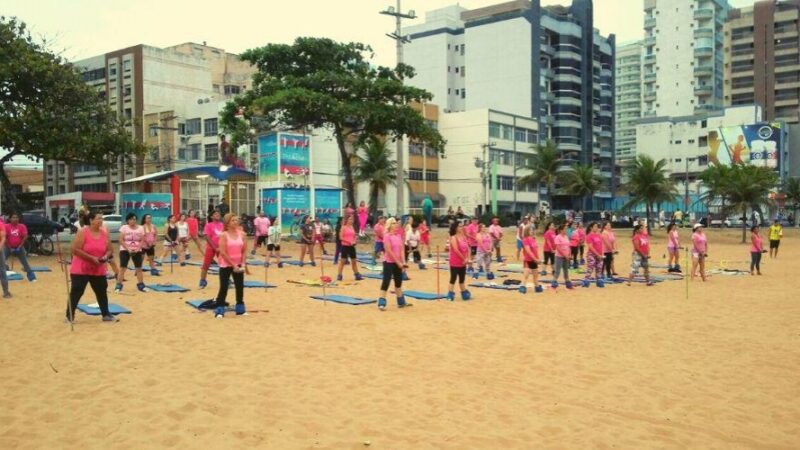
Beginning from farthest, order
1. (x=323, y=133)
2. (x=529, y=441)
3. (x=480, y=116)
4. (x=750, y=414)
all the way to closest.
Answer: (x=480, y=116), (x=323, y=133), (x=750, y=414), (x=529, y=441)

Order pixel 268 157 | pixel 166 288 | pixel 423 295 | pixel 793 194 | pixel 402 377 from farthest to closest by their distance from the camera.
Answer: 1. pixel 793 194
2. pixel 268 157
3. pixel 166 288
4. pixel 423 295
5. pixel 402 377

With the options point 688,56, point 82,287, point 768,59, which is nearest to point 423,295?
point 82,287

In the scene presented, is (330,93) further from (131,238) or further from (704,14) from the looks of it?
(704,14)

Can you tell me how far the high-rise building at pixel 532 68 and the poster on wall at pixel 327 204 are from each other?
139 ft

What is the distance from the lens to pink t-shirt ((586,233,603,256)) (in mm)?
16734

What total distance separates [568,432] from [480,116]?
6346 centimetres

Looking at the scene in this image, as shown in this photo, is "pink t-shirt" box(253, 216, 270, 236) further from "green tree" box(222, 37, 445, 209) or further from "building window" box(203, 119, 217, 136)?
"building window" box(203, 119, 217, 136)

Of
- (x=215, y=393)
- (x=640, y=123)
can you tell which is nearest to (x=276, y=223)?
(x=215, y=393)

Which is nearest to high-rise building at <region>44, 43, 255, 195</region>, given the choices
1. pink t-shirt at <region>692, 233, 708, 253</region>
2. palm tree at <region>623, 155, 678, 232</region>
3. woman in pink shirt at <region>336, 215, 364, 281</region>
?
palm tree at <region>623, 155, 678, 232</region>

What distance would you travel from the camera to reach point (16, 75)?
2294cm

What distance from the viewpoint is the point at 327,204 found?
32.5m

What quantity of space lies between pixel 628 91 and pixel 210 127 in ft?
328

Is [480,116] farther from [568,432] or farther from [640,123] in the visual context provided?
[568,432]

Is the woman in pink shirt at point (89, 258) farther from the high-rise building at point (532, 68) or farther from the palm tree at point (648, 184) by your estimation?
the high-rise building at point (532, 68)
